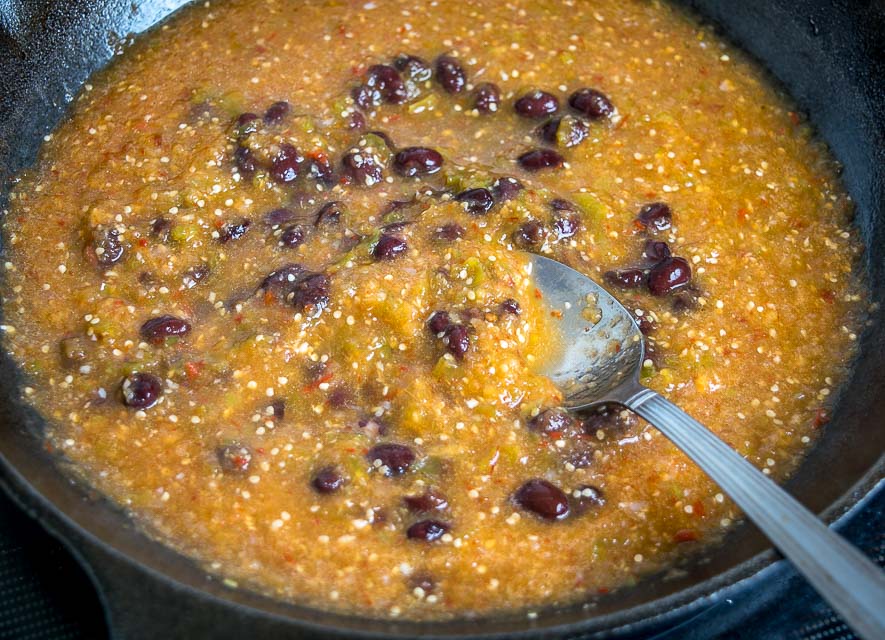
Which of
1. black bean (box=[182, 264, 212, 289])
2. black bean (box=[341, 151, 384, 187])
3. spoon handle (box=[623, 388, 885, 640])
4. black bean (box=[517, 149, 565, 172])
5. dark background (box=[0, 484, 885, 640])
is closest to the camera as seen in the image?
spoon handle (box=[623, 388, 885, 640])

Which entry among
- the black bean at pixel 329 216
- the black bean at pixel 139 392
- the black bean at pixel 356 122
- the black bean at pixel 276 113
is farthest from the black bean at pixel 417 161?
the black bean at pixel 139 392

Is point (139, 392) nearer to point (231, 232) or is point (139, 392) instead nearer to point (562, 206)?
point (231, 232)

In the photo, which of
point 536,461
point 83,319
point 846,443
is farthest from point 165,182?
point 846,443

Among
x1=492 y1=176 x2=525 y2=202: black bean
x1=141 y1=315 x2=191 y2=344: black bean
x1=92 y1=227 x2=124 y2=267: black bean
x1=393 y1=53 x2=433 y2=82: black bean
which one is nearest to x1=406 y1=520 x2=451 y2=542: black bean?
x1=141 y1=315 x2=191 y2=344: black bean

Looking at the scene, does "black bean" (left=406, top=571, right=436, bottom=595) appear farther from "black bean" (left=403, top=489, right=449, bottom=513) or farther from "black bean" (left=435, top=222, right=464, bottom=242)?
"black bean" (left=435, top=222, right=464, bottom=242)

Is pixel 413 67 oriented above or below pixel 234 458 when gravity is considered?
above

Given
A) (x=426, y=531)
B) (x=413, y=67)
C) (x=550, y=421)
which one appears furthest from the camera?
(x=413, y=67)

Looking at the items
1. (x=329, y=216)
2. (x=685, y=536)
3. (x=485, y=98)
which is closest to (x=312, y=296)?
(x=329, y=216)
